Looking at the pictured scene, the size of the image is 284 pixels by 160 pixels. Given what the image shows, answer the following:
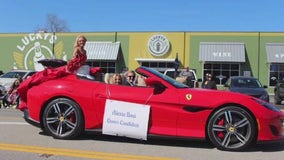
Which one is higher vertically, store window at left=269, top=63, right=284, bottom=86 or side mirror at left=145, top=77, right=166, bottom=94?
side mirror at left=145, top=77, right=166, bottom=94

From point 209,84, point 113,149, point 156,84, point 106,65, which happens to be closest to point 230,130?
point 156,84

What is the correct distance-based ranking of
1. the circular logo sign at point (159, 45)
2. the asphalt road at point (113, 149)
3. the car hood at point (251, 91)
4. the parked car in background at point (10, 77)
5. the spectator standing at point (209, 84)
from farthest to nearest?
the circular logo sign at point (159, 45) → the parked car in background at point (10, 77) → the car hood at point (251, 91) → the spectator standing at point (209, 84) → the asphalt road at point (113, 149)

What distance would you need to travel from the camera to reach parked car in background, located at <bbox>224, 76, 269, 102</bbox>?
1719 cm

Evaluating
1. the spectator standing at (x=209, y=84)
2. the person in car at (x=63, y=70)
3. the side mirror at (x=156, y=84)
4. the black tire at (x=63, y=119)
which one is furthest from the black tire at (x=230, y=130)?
the spectator standing at (x=209, y=84)

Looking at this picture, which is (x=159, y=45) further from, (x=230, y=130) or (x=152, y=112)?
(x=230, y=130)

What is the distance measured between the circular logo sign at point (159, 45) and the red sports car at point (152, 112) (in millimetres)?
33394

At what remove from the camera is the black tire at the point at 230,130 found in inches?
259

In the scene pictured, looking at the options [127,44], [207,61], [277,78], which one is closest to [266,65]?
[277,78]

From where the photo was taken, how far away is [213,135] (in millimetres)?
6633

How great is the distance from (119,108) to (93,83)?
0.66m

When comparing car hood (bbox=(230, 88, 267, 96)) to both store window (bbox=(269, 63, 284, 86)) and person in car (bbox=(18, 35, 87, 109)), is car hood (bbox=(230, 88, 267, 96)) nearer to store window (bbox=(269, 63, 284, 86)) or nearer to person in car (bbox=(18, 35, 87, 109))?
person in car (bbox=(18, 35, 87, 109))

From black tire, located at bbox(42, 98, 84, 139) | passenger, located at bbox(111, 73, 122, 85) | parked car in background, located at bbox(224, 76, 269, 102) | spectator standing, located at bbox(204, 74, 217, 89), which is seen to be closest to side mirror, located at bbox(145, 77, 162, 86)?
passenger, located at bbox(111, 73, 122, 85)

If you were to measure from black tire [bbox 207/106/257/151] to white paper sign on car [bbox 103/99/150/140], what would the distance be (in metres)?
1.08

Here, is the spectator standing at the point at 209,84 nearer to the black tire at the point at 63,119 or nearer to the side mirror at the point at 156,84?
the side mirror at the point at 156,84
